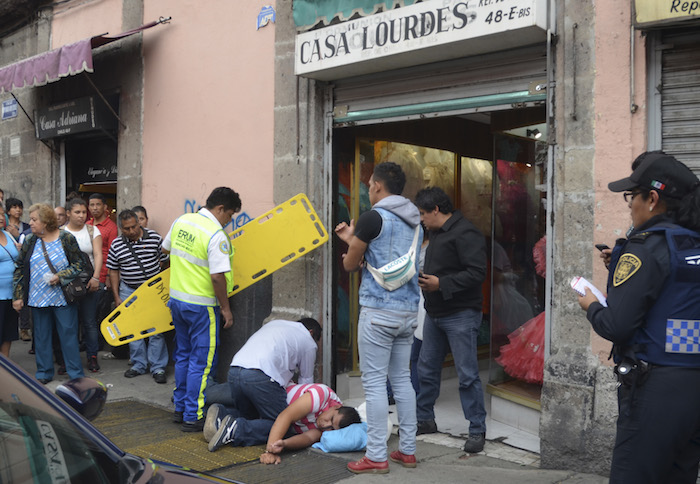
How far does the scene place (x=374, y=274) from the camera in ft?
14.6

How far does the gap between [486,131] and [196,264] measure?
13.3ft

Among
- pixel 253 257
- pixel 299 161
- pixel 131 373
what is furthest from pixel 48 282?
pixel 299 161

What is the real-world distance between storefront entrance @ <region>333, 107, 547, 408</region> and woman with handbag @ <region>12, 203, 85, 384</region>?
8.51 feet

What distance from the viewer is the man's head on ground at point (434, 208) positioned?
17.2 feet

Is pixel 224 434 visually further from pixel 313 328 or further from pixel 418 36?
pixel 418 36

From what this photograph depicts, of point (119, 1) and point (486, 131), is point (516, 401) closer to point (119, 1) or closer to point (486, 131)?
point (486, 131)

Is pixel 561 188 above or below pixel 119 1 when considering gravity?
below

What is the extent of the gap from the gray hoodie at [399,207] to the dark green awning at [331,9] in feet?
5.63

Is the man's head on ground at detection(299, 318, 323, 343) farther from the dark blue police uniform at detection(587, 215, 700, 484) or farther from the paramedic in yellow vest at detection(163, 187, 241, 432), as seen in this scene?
the dark blue police uniform at detection(587, 215, 700, 484)

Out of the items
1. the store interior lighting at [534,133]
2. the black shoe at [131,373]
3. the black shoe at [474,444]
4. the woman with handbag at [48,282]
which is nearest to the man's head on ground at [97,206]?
the woman with handbag at [48,282]

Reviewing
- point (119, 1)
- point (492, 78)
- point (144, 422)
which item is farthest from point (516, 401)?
point (119, 1)

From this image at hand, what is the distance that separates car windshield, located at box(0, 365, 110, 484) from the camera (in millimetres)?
1883

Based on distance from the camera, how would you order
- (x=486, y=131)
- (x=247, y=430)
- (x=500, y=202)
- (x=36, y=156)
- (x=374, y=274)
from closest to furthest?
(x=374, y=274) → (x=247, y=430) → (x=500, y=202) → (x=486, y=131) → (x=36, y=156)

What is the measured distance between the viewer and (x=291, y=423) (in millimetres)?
5008
